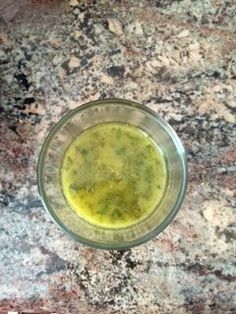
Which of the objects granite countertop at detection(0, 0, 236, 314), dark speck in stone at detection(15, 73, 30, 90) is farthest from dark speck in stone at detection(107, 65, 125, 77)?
dark speck in stone at detection(15, 73, 30, 90)

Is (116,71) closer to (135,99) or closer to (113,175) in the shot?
(135,99)

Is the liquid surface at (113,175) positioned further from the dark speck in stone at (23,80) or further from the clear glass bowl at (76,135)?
the dark speck in stone at (23,80)

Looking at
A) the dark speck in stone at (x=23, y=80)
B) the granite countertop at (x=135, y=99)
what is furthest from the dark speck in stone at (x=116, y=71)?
the dark speck in stone at (x=23, y=80)

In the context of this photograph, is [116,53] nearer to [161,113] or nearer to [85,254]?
[161,113]

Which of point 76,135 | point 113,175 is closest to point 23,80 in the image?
point 76,135

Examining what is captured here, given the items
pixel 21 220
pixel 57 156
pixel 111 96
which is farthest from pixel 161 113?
pixel 21 220
